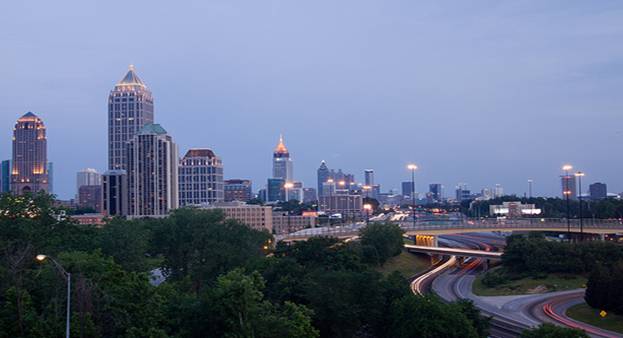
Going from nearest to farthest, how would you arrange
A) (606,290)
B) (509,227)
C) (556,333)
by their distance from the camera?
(556,333) < (606,290) < (509,227)

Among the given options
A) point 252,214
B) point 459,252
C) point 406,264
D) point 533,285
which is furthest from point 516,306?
point 252,214

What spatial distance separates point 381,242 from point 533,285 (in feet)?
82.6

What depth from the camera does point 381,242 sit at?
92.1 metres

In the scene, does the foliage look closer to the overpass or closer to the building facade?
the overpass

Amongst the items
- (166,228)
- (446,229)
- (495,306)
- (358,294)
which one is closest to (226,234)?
(166,228)

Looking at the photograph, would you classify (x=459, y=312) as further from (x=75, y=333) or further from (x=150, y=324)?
(x=75, y=333)

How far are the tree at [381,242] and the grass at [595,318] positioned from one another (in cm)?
3422

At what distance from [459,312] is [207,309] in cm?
1234

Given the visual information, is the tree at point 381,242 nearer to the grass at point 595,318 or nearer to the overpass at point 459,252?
the overpass at point 459,252

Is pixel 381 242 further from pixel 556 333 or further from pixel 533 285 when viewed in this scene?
pixel 556 333

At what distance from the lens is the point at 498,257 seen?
284 ft

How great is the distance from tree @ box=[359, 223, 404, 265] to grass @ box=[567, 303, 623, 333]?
34221 millimetres

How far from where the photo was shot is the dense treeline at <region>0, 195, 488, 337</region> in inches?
1138

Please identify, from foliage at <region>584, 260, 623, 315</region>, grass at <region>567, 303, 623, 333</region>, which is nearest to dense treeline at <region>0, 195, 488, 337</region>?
grass at <region>567, 303, 623, 333</region>
